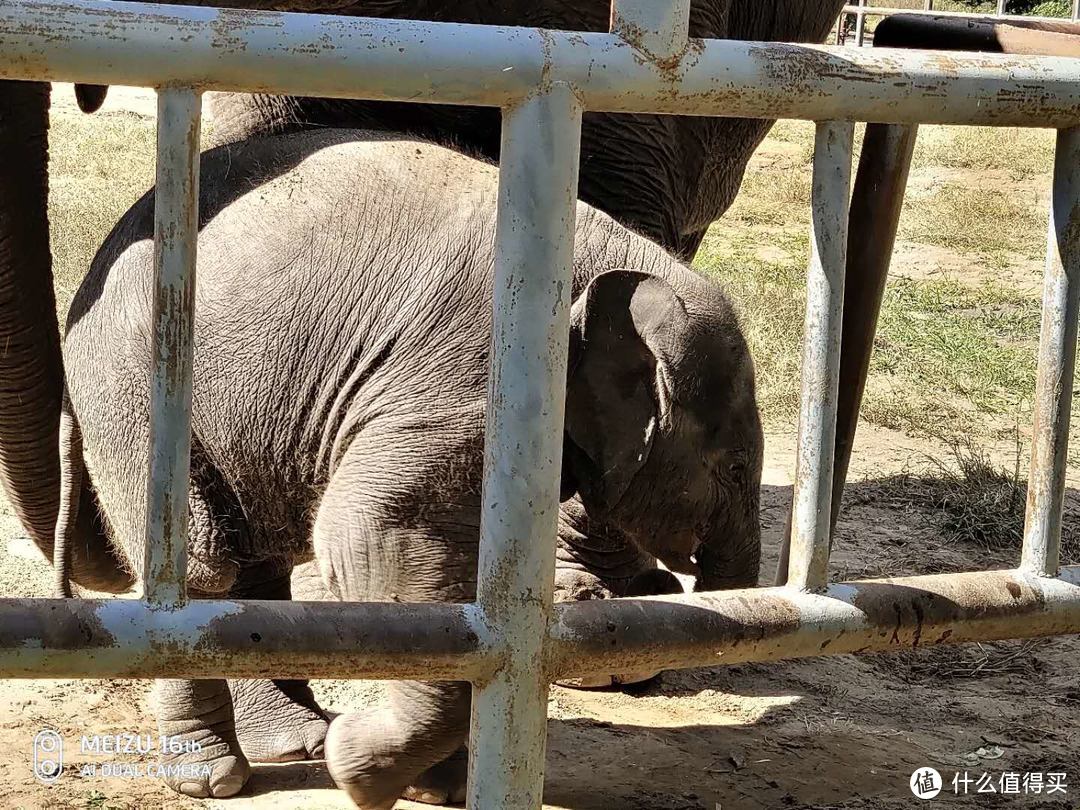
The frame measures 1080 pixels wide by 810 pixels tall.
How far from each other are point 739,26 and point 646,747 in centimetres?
241

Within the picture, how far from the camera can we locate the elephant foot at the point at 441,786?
3279 millimetres

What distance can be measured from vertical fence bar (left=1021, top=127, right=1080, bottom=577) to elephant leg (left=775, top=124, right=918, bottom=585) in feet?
1.69

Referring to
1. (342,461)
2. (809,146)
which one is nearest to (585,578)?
(342,461)

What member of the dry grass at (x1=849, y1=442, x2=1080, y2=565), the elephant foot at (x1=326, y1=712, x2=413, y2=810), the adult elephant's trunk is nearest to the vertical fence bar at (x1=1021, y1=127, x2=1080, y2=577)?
the elephant foot at (x1=326, y1=712, x2=413, y2=810)

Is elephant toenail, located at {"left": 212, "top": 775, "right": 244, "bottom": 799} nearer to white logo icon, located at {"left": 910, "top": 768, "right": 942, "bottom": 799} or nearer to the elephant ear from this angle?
the elephant ear

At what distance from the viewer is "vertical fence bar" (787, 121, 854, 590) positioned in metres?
1.77

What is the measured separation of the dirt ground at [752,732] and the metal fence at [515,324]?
1.53 metres

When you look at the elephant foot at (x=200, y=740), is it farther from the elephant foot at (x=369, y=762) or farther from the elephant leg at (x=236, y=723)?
the elephant foot at (x=369, y=762)

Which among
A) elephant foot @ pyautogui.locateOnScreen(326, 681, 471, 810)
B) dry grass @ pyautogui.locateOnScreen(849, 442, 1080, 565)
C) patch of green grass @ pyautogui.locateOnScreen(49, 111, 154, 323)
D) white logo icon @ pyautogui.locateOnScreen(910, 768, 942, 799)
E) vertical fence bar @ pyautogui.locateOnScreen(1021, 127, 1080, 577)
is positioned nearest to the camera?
vertical fence bar @ pyautogui.locateOnScreen(1021, 127, 1080, 577)

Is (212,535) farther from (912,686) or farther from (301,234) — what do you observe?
(912,686)

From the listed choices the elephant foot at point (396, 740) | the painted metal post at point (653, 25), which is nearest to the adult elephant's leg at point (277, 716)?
the elephant foot at point (396, 740)

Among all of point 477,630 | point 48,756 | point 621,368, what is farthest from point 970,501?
point 477,630

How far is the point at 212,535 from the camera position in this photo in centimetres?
311

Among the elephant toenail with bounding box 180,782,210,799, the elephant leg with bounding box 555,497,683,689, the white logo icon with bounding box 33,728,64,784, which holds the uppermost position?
the elephant leg with bounding box 555,497,683,689
